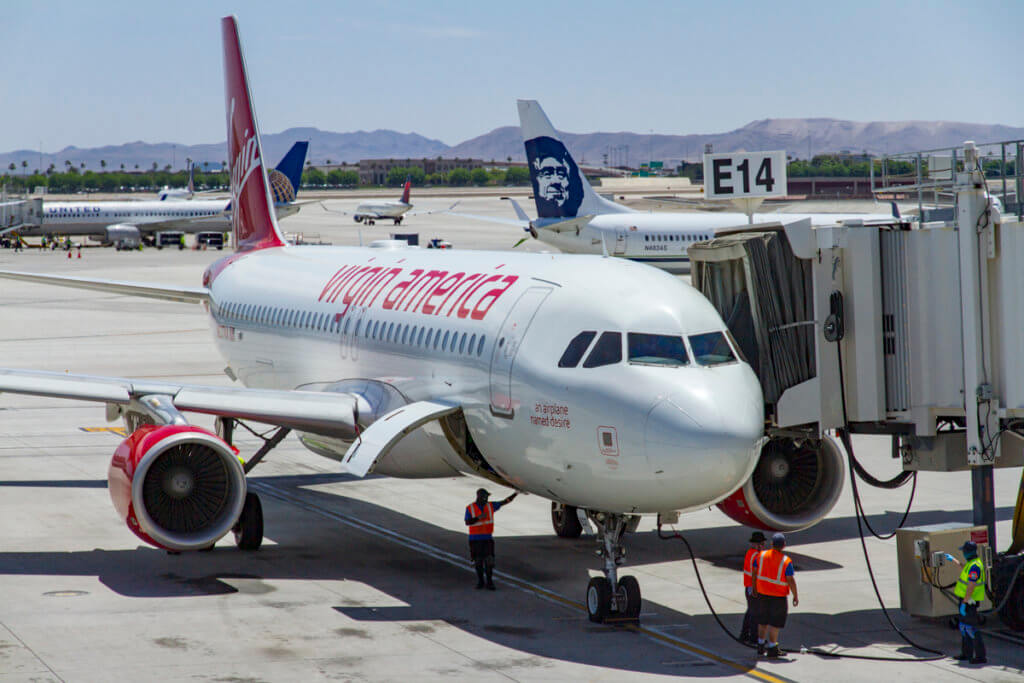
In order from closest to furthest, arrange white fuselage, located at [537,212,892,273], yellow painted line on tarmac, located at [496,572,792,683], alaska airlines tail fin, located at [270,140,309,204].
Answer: yellow painted line on tarmac, located at [496,572,792,683] < white fuselage, located at [537,212,892,273] < alaska airlines tail fin, located at [270,140,309,204]

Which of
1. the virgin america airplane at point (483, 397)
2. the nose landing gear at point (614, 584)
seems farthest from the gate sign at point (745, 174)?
the nose landing gear at point (614, 584)

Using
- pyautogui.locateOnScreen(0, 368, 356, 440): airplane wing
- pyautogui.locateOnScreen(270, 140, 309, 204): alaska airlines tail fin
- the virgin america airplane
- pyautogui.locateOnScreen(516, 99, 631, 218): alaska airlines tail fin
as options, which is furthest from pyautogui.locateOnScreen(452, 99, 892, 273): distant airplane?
pyautogui.locateOnScreen(0, 368, 356, 440): airplane wing

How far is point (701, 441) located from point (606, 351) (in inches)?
70.8

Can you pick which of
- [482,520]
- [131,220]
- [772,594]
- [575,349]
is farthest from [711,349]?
[131,220]

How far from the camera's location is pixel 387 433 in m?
17.0

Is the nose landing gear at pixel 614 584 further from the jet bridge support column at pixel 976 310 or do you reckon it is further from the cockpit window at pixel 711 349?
the jet bridge support column at pixel 976 310

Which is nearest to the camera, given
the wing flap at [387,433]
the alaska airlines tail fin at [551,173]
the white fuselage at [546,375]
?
the white fuselage at [546,375]

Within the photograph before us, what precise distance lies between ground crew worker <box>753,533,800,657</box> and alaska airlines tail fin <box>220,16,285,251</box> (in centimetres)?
1782

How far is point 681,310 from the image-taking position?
15602 mm

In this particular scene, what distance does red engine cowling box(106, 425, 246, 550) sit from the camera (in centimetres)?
1753

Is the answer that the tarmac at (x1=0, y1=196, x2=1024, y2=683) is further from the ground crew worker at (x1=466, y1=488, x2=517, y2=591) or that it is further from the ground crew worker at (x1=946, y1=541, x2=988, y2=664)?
the ground crew worker at (x1=466, y1=488, x2=517, y2=591)

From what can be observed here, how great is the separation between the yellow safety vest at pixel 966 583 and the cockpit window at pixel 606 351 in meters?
4.60

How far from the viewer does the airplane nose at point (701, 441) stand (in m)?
14.1

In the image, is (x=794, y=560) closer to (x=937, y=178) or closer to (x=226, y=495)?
(x=937, y=178)
